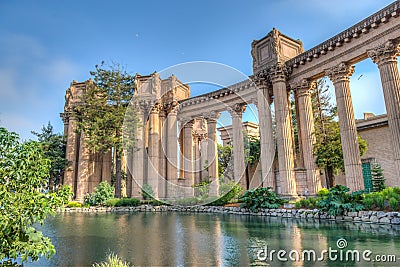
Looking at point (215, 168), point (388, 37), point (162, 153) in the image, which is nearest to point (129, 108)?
point (162, 153)

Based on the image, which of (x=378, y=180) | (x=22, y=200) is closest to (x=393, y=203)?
(x=378, y=180)

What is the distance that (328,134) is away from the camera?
18.7 m

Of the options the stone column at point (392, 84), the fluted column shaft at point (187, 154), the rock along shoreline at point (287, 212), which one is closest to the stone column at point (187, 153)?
the fluted column shaft at point (187, 154)

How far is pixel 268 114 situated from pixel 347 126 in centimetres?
554

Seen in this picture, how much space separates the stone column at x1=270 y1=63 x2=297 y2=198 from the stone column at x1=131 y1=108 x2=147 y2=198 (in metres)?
12.8

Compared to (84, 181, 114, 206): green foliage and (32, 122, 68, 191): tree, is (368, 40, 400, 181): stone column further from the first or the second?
(32, 122, 68, 191): tree

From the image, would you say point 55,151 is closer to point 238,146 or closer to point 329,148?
A: point 238,146

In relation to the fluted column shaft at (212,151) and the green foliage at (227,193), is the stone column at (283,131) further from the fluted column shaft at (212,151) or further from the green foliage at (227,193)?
the fluted column shaft at (212,151)

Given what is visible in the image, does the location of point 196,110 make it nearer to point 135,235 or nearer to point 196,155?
point 196,155

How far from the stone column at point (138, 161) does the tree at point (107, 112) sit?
0.74m

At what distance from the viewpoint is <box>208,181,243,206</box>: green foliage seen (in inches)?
782

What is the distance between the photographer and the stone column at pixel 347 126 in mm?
14859

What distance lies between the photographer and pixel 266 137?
1930 centimetres

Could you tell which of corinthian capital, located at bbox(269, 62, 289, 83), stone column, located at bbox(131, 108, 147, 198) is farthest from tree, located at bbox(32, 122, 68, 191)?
corinthian capital, located at bbox(269, 62, 289, 83)
